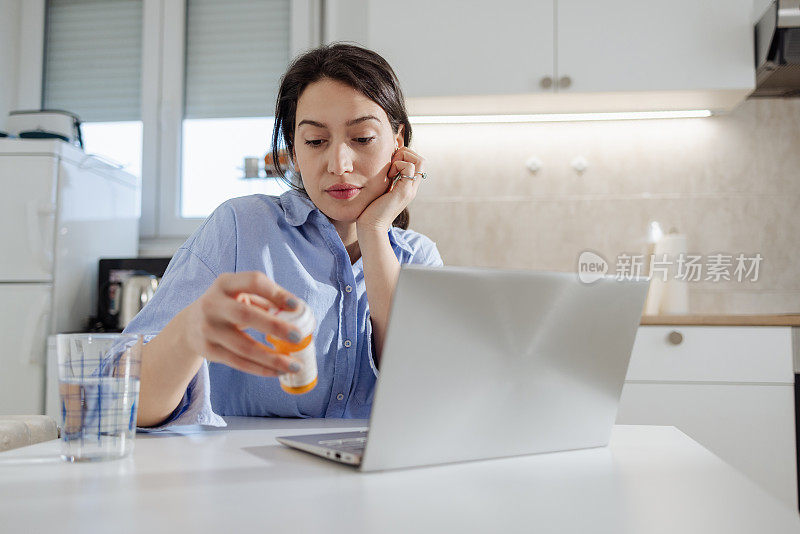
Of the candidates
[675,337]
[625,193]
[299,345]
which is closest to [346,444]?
[299,345]

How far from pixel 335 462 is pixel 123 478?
181mm

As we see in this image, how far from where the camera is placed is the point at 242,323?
0.63 meters

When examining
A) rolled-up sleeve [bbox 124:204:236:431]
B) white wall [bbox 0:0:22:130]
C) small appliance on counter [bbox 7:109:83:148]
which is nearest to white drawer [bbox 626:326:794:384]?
rolled-up sleeve [bbox 124:204:236:431]

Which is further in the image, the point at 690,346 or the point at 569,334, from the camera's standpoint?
the point at 690,346

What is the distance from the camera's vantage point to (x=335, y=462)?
0.68m

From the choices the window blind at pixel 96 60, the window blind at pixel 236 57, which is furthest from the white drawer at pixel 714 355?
the window blind at pixel 96 60

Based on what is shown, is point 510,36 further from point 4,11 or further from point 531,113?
point 4,11

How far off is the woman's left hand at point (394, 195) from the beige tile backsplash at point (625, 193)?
138 cm

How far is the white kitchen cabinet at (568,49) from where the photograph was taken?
92.3 inches

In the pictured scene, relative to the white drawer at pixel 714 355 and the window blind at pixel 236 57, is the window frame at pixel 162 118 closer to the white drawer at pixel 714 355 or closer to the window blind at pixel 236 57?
the window blind at pixel 236 57

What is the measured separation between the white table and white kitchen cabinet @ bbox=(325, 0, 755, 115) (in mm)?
1833

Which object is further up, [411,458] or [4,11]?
[4,11]

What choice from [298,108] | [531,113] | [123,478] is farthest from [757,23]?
[123,478]

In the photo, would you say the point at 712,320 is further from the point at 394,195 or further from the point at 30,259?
the point at 30,259
